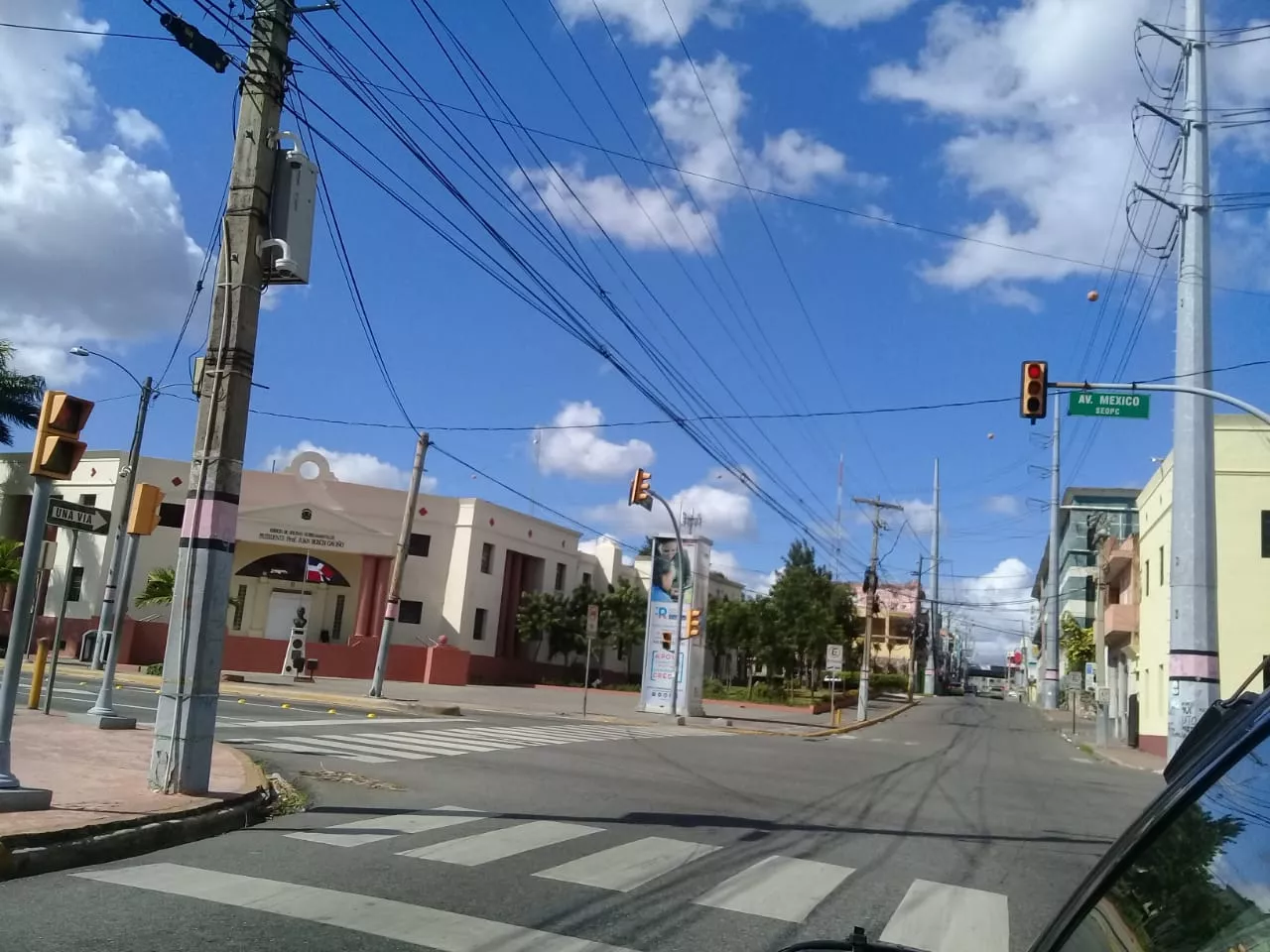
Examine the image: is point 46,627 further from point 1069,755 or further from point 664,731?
point 1069,755

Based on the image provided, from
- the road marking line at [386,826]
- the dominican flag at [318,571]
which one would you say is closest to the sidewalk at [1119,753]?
the road marking line at [386,826]

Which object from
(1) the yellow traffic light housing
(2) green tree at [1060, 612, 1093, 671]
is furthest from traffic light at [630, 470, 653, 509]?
(2) green tree at [1060, 612, 1093, 671]

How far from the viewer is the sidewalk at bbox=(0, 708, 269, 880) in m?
7.28

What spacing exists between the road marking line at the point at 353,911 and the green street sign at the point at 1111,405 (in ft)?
48.3

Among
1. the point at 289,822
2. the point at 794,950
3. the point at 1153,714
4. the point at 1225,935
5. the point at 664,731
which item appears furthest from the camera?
the point at 1153,714

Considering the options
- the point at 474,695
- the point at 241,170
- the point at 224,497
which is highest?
the point at 241,170

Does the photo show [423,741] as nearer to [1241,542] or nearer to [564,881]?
[564,881]

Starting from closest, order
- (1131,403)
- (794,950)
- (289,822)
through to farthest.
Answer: (794,950)
(289,822)
(1131,403)

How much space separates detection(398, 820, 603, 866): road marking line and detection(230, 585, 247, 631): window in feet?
123

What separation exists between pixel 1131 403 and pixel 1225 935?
17.7m

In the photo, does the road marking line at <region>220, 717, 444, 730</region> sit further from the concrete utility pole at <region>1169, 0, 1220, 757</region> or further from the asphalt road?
the concrete utility pole at <region>1169, 0, 1220, 757</region>

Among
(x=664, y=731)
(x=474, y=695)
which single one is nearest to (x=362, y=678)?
(x=474, y=695)

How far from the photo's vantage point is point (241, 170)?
10703mm

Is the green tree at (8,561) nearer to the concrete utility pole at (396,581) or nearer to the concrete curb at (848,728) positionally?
the concrete utility pole at (396,581)
